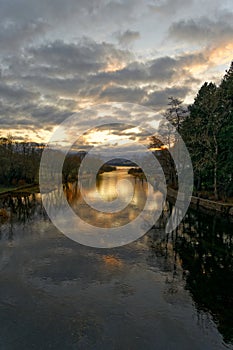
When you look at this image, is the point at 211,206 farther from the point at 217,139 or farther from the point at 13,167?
the point at 13,167

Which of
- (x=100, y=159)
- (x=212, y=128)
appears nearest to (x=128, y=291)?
(x=212, y=128)

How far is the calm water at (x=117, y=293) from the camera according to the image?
10461 millimetres

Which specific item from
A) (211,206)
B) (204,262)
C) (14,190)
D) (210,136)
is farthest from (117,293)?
(14,190)

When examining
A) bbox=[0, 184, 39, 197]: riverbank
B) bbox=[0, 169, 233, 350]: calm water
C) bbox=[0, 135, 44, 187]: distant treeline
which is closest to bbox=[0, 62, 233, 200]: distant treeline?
bbox=[0, 169, 233, 350]: calm water

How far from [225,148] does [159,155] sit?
2364cm

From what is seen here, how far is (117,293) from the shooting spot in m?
14.0

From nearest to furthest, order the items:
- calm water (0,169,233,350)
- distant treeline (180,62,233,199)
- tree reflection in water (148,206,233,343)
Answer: calm water (0,169,233,350)
tree reflection in water (148,206,233,343)
distant treeline (180,62,233,199)

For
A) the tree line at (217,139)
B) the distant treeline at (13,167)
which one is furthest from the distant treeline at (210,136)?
the distant treeline at (13,167)

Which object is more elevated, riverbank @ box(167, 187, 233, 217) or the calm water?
riverbank @ box(167, 187, 233, 217)

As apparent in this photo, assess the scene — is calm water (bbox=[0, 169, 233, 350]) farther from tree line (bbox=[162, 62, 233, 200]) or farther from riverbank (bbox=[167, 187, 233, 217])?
tree line (bbox=[162, 62, 233, 200])

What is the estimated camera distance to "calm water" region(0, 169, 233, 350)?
1046cm

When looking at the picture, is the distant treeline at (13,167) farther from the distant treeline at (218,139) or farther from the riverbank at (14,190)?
the distant treeline at (218,139)

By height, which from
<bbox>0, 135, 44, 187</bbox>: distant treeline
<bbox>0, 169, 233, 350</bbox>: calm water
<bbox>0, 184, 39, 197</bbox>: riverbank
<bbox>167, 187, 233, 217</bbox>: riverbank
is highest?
<bbox>0, 135, 44, 187</bbox>: distant treeline

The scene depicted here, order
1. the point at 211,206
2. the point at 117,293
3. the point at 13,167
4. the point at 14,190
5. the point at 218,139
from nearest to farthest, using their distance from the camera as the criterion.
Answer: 1. the point at 117,293
2. the point at 211,206
3. the point at 218,139
4. the point at 14,190
5. the point at 13,167
